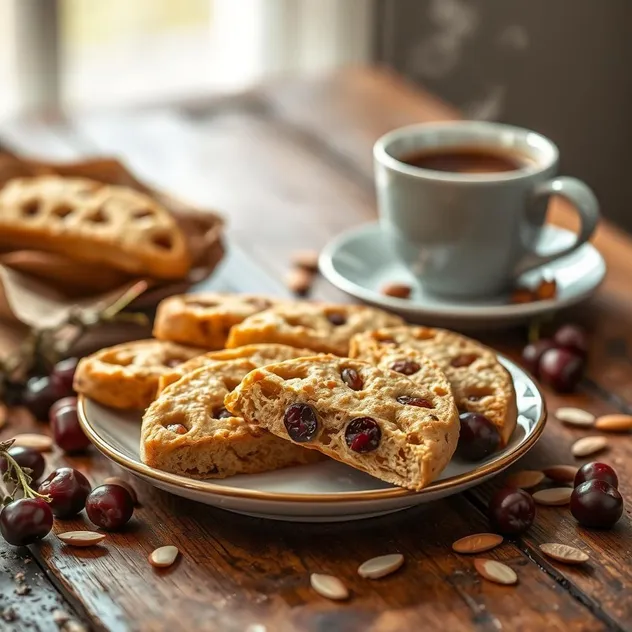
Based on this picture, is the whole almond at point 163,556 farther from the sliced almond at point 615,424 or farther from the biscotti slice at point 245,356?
the sliced almond at point 615,424

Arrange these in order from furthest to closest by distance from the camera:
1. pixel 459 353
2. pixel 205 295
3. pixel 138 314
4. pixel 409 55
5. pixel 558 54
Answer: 1. pixel 409 55
2. pixel 558 54
3. pixel 138 314
4. pixel 205 295
5. pixel 459 353

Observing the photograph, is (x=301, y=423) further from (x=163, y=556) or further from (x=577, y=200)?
(x=577, y=200)

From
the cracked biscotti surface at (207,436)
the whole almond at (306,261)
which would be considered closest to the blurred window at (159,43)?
the whole almond at (306,261)

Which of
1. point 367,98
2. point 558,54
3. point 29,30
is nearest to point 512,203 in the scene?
point 367,98

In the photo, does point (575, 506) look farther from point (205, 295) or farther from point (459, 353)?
point (205, 295)

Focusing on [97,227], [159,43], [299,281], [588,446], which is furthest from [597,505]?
[159,43]

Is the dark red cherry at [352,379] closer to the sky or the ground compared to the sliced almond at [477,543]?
closer to the sky

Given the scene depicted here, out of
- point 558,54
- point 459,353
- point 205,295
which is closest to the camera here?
point 459,353
